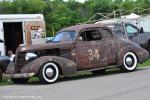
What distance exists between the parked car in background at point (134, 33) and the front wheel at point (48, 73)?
835 centimetres

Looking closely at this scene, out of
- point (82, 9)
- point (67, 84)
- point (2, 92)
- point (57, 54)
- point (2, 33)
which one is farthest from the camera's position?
point (82, 9)

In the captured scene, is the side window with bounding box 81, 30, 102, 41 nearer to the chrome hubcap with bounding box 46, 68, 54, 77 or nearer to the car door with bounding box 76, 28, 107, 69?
the car door with bounding box 76, 28, 107, 69

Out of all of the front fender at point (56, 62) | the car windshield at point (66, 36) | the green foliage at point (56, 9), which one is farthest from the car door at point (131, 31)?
the green foliage at point (56, 9)

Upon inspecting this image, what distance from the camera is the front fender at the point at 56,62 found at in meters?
14.2

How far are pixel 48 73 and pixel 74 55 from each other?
124 cm

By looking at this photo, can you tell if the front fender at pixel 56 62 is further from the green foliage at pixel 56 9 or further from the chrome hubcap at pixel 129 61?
the green foliage at pixel 56 9

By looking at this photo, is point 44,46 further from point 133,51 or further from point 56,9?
point 56,9

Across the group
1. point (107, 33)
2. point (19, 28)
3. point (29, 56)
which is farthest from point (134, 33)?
point (29, 56)

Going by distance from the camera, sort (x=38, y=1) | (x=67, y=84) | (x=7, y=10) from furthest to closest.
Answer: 1. (x=38, y=1)
2. (x=7, y=10)
3. (x=67, y=84)

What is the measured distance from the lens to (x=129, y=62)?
16.2 metres

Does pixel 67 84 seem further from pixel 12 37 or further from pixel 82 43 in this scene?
pixel 12 37

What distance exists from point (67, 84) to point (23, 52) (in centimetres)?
170

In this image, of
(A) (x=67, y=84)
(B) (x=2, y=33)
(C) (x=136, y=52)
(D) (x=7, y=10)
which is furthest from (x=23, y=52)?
(D) (x=7, y=10)

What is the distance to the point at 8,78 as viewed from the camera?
1546 centimetres
